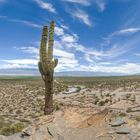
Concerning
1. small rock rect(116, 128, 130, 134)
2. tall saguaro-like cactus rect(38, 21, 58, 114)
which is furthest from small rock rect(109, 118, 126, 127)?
tall saguaro-like cactus rect(38, 21, 58, 114)

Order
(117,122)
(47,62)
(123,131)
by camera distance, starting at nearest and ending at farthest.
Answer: (123,131) < (117,122) < (47,62)

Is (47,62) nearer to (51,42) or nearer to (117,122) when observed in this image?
(51,42)

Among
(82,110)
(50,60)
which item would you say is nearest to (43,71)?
(50,60)

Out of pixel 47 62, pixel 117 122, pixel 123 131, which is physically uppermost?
pixel 47 62

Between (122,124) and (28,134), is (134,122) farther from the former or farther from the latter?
(28,134)

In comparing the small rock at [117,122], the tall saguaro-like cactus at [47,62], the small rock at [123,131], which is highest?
the tall saguaro-like cactus at [47,62]

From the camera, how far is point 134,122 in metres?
13.9

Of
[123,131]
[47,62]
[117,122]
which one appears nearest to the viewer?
[123,131]

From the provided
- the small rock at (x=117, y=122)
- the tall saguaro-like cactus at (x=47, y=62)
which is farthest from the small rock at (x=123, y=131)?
the tall saguaro-like cactus at (x=47, y=62)

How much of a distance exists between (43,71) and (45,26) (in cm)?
285

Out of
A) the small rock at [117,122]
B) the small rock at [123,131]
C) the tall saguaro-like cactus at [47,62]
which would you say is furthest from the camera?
the tall saguaro-like cactus at [47,62]

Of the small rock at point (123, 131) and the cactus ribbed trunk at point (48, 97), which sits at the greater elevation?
the cactus ribbed trunk at point (48, 97)

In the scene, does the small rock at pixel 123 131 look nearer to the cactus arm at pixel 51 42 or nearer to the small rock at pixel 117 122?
the small rock at pixel 117 122

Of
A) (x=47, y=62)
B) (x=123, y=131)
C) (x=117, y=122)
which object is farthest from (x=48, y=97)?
(x=123, y=131)
